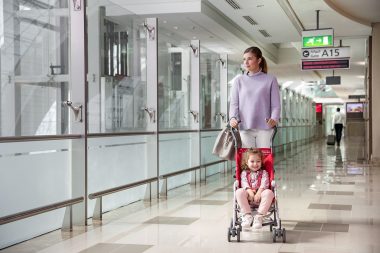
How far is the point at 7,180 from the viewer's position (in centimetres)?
470

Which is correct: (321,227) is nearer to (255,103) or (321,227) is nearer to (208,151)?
(255,103)

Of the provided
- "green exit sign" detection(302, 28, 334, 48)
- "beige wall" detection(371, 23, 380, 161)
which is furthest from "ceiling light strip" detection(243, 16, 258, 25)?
"beige wall" detection(371, 23, 380, 161)

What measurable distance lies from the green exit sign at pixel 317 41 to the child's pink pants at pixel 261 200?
8.27 meters

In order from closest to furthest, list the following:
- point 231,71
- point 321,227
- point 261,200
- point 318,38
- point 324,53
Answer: point 261,200 < point 321,227 < point 318,38 < point 324,53 < point 231,71

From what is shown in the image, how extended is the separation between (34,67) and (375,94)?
1068cm

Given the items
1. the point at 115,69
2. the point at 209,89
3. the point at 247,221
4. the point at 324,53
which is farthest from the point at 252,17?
the point at 247,221

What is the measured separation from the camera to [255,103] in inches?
211

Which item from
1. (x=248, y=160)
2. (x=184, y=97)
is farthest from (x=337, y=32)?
(x=248, y=160)

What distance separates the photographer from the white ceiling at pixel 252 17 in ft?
31.7

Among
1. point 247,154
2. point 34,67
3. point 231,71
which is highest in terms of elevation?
point 231,71

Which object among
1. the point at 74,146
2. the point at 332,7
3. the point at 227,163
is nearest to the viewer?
the point at 74,146

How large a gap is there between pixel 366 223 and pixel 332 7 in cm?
649

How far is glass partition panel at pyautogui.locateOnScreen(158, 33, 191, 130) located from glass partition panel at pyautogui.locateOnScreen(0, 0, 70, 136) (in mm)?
2982

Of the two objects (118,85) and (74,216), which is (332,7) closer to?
(118,85)
